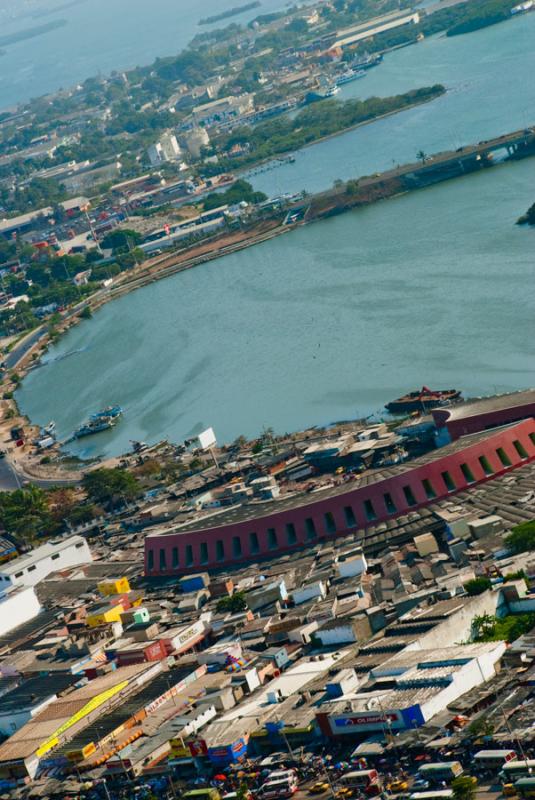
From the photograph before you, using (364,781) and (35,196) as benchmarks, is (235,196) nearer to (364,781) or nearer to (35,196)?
(35,196)

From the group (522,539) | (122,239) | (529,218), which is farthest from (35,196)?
(522,539)

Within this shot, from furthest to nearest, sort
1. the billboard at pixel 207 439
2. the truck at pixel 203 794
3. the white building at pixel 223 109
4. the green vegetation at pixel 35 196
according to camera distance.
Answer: the white building at pixel 223 109 → the green vegetation at pixel 35 196 → the billboard at pixel 207 439 → the truck at pixel 203 794

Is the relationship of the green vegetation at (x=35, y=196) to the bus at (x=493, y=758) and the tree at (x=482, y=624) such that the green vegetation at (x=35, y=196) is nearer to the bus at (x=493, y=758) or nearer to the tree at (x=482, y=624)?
the tree at (x=482, y=624)

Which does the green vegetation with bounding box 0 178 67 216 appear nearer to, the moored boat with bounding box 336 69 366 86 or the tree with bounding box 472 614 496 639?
the moored boat with bounding box 336 69 366 86

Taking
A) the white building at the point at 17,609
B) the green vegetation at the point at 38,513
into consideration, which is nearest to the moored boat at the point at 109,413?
the green vegetation at the point at 38,513

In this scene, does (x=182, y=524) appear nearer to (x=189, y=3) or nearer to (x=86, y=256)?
(x=86, y=256)
